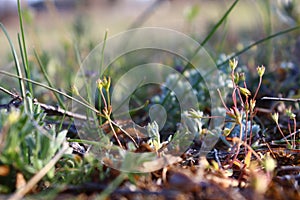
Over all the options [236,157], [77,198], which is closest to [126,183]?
[77,198]

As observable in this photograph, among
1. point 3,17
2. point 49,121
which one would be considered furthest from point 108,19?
point 49,121

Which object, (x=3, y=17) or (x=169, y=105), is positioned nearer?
(x=169, y=105)

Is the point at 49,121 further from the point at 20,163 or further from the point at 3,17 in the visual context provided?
the point at 3,17

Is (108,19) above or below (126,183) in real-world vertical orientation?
above

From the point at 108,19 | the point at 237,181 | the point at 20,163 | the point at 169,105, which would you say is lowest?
the point at 237,181

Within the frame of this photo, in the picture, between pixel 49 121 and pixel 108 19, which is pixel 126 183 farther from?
pixel 108 19

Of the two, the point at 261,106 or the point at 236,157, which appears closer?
the point at 236,157

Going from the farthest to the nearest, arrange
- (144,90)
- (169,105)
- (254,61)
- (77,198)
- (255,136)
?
(254,61) < (144,90) < (169,105) < (255,136) < (77,198)

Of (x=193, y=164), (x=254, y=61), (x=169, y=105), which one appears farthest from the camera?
(x=254, y=61)

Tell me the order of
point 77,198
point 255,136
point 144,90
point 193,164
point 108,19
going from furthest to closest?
point 108,19 → point 144,90 → point 255,136 → point 193,164 → point 77,198
